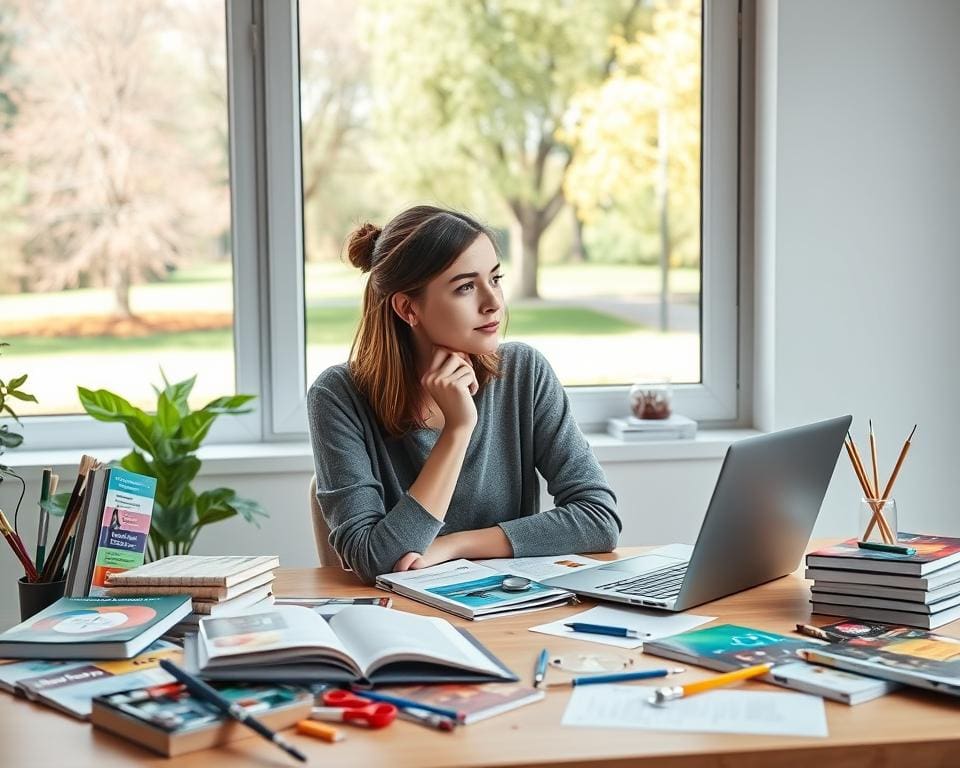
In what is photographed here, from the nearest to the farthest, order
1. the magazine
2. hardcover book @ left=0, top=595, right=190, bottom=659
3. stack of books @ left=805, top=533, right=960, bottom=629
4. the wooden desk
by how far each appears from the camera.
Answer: the wooden desk → hardcover book @ left=0, top=595, right=190, bottom=659 → stack of books @ left=805, top=533, right=960, bottom=629 → the magazine

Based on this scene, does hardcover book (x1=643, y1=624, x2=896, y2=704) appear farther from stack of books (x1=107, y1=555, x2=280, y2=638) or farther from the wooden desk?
stack of books (x1=107, y1=555, x2=280, y2=638)

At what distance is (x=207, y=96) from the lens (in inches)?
121

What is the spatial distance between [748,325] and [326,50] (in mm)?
1384

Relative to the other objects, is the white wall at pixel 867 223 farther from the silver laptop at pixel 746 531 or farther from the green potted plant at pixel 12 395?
the green potted plant at pixel 12 395

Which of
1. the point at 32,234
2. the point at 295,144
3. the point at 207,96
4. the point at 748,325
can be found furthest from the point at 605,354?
the point at 32,234

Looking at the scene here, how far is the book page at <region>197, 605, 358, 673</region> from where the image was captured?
4.19ft

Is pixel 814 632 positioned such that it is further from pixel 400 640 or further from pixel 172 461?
pixel 172 461

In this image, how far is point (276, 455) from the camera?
2.96 m

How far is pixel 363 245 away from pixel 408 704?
127 cm

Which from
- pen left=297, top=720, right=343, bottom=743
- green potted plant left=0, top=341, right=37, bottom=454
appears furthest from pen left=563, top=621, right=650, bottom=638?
green potted plant left=0, top=341, right=37, bottom=454

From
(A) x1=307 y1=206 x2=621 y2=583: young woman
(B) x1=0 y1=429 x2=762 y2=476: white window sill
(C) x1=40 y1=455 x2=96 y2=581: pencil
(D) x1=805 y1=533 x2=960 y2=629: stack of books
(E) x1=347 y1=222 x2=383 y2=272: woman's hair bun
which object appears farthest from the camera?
(B) x1=0 y1=429 x2=762 y2=476: white window sill

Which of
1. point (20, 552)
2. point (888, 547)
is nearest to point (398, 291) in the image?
point (20, 552)

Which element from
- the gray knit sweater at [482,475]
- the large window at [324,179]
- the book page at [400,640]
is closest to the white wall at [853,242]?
the large window at [324,179]

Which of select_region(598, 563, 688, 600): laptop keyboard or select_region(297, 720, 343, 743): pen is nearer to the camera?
select_region(297, 720, 343, 743): pen
